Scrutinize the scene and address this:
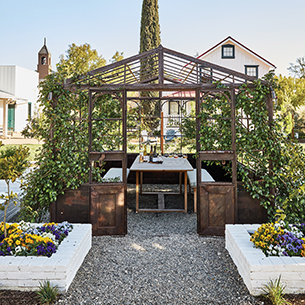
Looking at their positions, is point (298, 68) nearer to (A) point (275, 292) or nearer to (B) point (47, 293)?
(A) point (275, 292)

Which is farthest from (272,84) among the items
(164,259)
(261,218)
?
(164,259)

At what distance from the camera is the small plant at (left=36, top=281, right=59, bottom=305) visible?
2527mm

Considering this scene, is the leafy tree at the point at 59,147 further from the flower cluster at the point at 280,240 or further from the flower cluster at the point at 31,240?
the flower cluster at the point at 280,240

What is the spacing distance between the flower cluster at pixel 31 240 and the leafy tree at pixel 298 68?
34.1m

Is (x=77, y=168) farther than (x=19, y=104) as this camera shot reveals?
No

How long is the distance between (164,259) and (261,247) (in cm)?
116

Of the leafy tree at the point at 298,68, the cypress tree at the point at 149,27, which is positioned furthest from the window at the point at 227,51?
the leafy tree at the point at 298,68

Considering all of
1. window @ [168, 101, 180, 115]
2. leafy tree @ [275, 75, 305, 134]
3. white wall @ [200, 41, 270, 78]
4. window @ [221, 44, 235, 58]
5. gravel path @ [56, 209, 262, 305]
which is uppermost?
window @ [221, 44, 235, 58]

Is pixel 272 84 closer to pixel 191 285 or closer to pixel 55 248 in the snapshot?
pixel 191 285

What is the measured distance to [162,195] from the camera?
693 centimetres

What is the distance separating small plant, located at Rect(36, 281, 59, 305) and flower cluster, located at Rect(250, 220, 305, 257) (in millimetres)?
2057

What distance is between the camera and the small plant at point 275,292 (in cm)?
251

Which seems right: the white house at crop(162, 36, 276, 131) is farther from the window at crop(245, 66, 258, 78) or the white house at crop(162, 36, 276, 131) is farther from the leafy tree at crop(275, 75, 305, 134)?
the leafy tree at crop(275, 75, 305, 134)

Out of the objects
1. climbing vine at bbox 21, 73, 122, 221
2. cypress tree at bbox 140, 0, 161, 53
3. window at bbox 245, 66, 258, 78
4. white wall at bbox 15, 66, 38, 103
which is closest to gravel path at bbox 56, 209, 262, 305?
climbing vine at bbox 21, 73, 122, 221
